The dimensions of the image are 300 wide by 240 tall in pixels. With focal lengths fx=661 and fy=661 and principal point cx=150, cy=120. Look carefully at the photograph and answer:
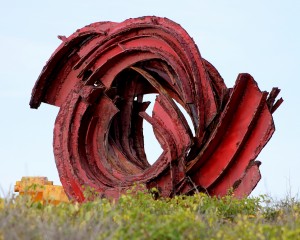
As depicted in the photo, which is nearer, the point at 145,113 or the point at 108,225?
the point at 108,225

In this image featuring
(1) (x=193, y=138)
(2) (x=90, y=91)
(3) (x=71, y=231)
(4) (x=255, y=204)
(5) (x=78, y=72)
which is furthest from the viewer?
(5) (x=78, y=72)

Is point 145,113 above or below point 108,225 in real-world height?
above

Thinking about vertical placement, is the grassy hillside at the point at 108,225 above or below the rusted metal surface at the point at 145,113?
below

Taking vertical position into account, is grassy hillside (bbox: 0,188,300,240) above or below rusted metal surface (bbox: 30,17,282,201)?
below

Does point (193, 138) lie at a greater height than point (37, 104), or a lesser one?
lesser

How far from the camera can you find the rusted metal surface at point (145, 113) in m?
8.88

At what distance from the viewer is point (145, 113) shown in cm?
942

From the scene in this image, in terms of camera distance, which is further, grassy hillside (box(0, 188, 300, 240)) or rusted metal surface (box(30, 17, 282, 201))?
rusted metal surface (box(30, 17, 282, 201))

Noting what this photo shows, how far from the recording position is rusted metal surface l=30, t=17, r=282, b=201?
29.1ft

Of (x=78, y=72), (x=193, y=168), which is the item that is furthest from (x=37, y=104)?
(x=193, y=168)

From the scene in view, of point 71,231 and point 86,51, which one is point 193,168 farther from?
point 71,231

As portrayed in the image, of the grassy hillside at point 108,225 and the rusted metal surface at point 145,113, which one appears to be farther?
the rusted metal surface at point 145,113

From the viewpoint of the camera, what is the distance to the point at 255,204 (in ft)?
27.1

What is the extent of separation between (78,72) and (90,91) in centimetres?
84
